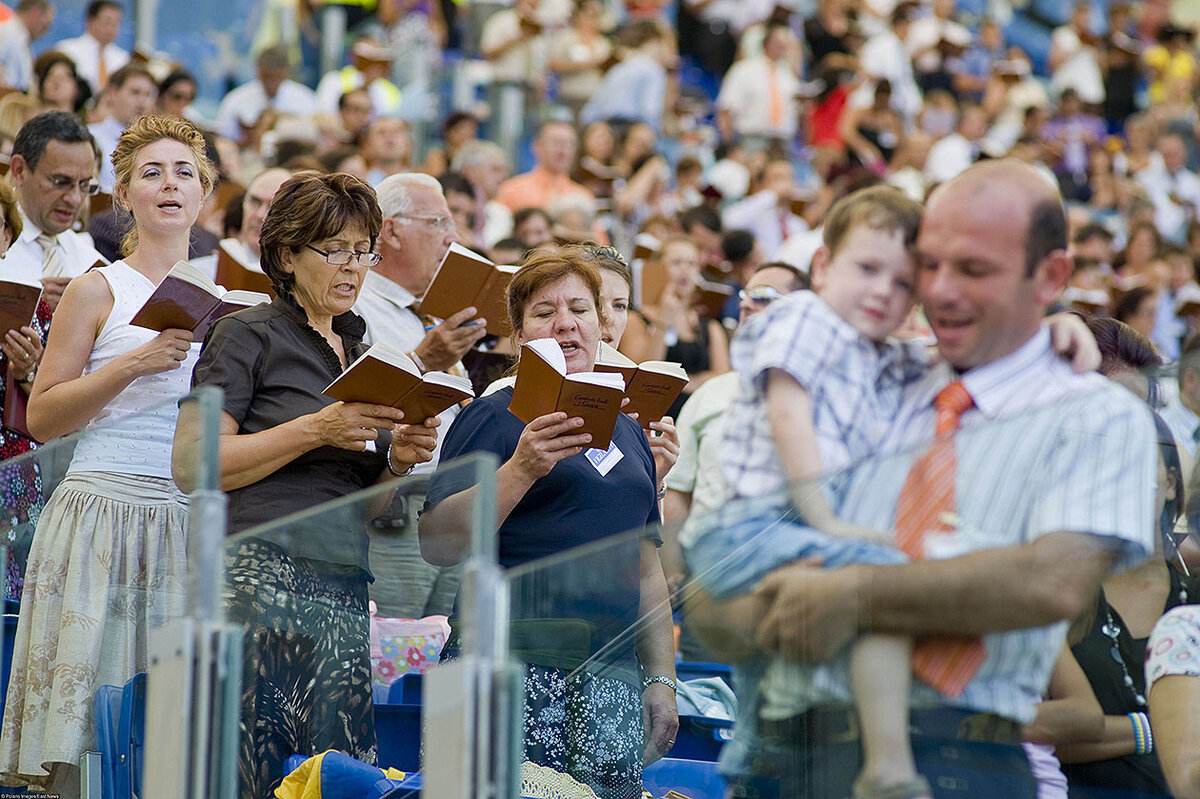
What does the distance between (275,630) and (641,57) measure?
28.0ft

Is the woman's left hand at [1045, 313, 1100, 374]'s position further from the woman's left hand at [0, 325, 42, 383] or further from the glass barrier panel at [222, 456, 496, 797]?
the woman's left hand at [0, 325, 42, 383]

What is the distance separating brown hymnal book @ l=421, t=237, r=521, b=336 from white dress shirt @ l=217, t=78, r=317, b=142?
5.68 meters

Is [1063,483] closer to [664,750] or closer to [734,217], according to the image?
[664,750]

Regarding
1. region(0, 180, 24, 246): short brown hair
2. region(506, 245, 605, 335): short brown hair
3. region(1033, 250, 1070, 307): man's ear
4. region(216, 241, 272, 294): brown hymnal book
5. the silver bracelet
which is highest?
region(0, 180, 24, 246): short brown hair

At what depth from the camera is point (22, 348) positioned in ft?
12.2

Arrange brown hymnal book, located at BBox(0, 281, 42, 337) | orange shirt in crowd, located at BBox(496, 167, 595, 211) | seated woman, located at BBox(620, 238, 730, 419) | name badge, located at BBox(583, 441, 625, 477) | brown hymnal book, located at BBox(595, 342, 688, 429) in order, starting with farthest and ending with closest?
orange shirt in crowd, located at BBox(496, 167, 595, 211) → seated woman, located at BBox(620, 238, 730, 419) → brown hymnal book, located at BBox(0, 281, 42, 337) → brown hymnal book, located at BBox(595, 342, 688, 429) → name badge, located at BBox(583, 441, 625, 477)

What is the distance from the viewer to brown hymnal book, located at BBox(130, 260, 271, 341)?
3166 mm

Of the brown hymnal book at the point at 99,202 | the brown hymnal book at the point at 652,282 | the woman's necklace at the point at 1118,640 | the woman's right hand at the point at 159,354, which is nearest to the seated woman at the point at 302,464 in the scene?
the woman's right hand at the point at 159,354

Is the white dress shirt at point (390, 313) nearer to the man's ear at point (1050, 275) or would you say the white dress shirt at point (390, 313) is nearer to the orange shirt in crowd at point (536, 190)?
the man's ear at point (1050, 275)

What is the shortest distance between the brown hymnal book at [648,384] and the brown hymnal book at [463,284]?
0.43 metres

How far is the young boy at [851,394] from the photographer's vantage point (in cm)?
208

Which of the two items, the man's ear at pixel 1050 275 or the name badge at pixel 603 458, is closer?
the man's ear at pixel 1050 275

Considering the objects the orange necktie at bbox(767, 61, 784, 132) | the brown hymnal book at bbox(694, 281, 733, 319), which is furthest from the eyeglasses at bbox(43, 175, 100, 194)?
the orange necktie at bbox(767, 61, 784, 132)

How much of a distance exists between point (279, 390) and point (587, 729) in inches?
37.0
